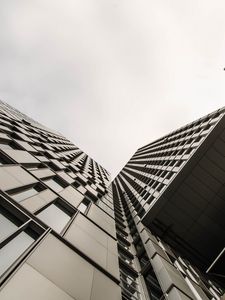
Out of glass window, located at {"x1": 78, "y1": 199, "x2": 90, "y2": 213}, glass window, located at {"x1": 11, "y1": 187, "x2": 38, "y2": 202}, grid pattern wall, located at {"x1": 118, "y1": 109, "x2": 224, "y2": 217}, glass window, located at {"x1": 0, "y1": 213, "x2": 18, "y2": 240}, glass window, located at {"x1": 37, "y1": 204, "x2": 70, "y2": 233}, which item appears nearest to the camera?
glass window, located at {"x1": 0, "y1": 213, "x2": 18, "y2": 240}

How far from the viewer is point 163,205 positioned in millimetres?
26156

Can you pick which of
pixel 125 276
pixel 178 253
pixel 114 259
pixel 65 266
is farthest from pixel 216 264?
pixel 178 253

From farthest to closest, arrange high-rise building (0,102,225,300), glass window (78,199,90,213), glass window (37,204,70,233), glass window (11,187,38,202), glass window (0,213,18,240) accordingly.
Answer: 1. glass window (78,199,90,213)
2. glass window (37,204,70,233)
3. glass window (11,187,38,202)
4. glass window (0,213,18,240)
5. high-rise building (0,102,225,300)

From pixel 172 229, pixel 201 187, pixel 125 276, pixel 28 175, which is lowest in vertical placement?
pixel 125 276

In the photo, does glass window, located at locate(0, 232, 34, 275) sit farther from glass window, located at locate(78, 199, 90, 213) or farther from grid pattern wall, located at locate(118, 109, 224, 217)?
grid pattern wall, located at locate(118, 109, 224, 217)

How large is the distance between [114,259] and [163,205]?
1455 cm

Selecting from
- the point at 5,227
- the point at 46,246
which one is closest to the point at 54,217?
the point at 46,246

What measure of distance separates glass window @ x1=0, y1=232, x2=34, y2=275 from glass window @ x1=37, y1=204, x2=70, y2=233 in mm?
2129

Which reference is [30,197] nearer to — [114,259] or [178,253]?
[114,259]

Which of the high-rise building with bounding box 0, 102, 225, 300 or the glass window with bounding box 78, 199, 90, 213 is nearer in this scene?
the high-rise building with bounding box 0, 102, 225, 300

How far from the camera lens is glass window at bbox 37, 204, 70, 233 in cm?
1086

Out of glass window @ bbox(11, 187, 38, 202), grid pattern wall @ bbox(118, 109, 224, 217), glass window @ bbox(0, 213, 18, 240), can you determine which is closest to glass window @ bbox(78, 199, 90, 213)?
glass window @ bbox(11, 187, 38, 202)

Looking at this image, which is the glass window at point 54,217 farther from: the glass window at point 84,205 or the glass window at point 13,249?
the glass window at point 84,205

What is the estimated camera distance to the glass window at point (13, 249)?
6871mm
